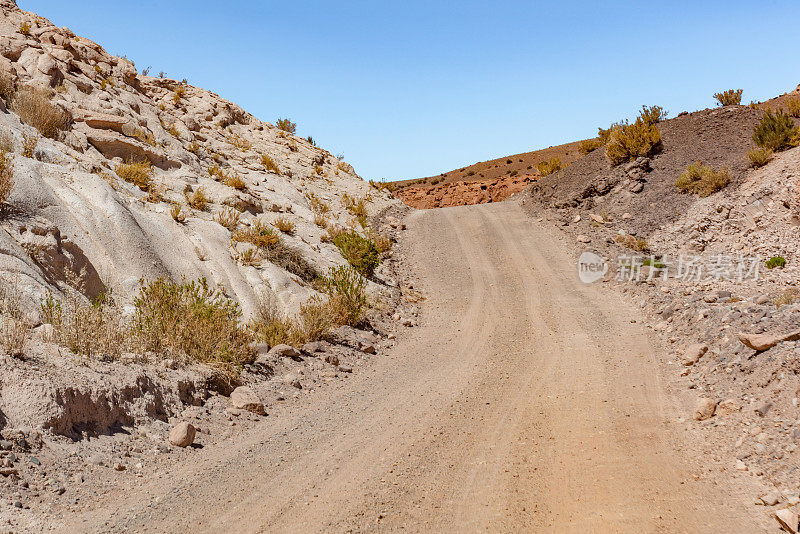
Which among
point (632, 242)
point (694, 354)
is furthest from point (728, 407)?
point (632, 242)

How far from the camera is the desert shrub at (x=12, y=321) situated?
17.5 ft

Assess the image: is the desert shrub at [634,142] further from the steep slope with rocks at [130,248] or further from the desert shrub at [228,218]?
the desert shrub at [228,218]

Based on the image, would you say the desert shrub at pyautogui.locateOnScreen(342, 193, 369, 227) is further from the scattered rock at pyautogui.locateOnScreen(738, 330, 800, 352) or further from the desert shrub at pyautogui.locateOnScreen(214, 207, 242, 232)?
the scattered rock at pyautogui.locateOnScreen(738, 330, 800, 352)

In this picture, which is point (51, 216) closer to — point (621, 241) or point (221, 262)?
point (221, 262)

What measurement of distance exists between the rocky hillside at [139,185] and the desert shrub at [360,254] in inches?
18.6

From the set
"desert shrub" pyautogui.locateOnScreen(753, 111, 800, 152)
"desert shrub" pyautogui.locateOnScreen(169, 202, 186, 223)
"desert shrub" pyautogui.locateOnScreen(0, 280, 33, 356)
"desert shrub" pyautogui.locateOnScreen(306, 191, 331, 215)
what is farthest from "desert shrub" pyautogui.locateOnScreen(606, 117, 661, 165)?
"desert shrub" pyautogui.locateOnScreen(0, 280, 33, 356)

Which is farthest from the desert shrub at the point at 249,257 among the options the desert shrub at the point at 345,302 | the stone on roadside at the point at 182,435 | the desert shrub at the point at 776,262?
the desert shrub at the point at 776,262

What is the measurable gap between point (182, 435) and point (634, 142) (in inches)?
857

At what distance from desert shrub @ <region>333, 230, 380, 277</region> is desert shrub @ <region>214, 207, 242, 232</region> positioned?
3112 millimetres

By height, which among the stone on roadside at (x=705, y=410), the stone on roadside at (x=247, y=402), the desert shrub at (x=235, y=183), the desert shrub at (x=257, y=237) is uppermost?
the desert shrub at (x=235, y=183)

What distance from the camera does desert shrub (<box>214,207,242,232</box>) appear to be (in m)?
14.0

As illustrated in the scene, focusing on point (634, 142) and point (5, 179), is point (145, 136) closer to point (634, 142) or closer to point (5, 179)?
point (5, 179)

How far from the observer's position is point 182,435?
5637mm

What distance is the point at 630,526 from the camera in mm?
4254
